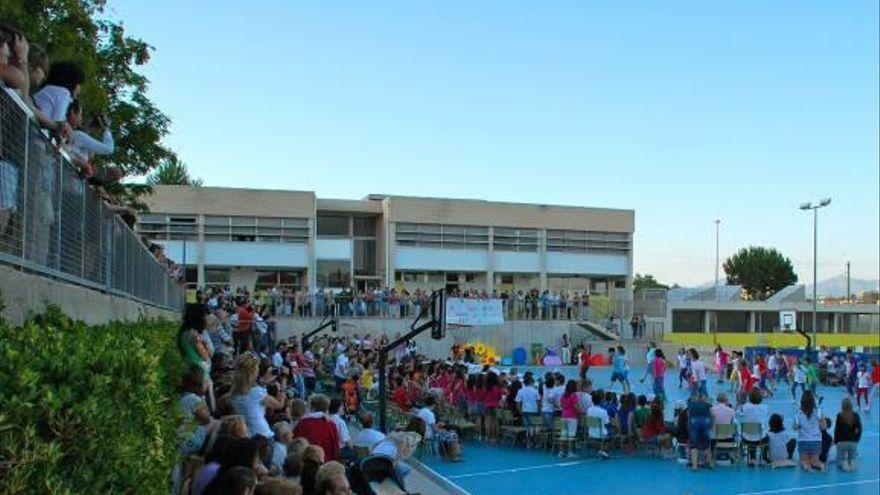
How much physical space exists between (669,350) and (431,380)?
31.3 meters

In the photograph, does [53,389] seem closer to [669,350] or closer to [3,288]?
[3,288]

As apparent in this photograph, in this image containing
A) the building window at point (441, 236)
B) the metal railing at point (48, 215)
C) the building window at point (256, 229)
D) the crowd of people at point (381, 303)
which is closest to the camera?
the metal railing at point (48, 215)

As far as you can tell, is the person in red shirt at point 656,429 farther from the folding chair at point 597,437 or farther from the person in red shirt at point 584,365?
the person in red shirt at point 584,365

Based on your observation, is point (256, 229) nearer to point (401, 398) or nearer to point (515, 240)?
point (515, 240)

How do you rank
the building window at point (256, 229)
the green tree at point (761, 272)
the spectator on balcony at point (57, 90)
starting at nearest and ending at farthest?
the spectator on balcony at point (57, 90)
the building window at point (256, 229)
the green tree at point (761, 272)

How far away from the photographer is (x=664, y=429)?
1969cm

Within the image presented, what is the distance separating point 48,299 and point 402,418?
14308 millimetres

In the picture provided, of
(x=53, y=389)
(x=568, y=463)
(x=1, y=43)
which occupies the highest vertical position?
(x=1, y=43)

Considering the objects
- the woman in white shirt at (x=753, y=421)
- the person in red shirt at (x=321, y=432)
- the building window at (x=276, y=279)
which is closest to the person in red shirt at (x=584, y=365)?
the woman in white shirt at (x=753, y=421)

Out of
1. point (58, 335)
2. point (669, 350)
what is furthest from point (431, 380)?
point (669, 350)

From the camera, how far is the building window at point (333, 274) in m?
61.5

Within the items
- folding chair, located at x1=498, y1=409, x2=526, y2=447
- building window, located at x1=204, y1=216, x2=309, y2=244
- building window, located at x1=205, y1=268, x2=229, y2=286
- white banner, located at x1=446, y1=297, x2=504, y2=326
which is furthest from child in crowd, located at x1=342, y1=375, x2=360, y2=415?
building window, located at x1=204, y1=216, x2=309, y2=244

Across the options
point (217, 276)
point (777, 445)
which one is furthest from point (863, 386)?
point (217, 276)

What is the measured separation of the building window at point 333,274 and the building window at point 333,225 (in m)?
2.45
